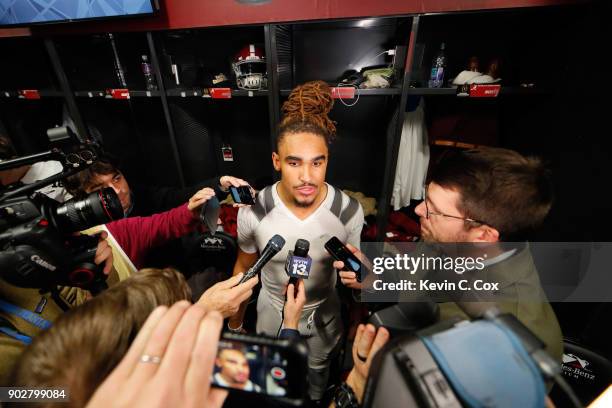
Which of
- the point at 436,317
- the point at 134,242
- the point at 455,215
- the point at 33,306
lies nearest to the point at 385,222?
the point at 455,215

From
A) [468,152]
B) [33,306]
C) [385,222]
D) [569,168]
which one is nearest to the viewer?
[33,306]

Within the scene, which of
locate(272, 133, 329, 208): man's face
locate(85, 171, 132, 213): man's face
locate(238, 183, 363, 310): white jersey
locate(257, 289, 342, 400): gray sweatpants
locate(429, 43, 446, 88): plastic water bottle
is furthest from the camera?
locate(429, 43, 446, 88): plastic water bottle

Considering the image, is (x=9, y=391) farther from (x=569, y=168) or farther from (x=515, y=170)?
(x=569, y=168)

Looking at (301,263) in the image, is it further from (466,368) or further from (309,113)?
(309,113)

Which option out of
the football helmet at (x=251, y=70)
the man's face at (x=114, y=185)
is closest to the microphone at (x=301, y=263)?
the man's face at (x=114, y=185)

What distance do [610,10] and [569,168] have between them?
88cm

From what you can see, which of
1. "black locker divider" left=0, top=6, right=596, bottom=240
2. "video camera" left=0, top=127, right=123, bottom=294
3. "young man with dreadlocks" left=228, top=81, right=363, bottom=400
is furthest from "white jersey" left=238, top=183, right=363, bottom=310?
"black locker divider" left=0, top=6, right=596, bottom=240

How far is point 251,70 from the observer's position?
1937mm

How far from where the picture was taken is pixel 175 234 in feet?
4.77

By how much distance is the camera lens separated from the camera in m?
0.72

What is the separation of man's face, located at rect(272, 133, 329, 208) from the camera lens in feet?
2.48

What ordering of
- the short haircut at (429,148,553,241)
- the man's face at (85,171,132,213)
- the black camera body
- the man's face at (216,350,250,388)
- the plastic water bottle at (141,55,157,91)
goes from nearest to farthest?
the man's face at (216,350,250,388), the black camera body, the short haircut at (429,148,553,241), the man's face at (85,171,132,213), the plastic water bottle at (141,55,157,91)

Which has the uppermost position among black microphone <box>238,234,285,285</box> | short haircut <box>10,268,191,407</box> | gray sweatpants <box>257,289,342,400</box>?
short haircut <box>10,268,191,407</box>

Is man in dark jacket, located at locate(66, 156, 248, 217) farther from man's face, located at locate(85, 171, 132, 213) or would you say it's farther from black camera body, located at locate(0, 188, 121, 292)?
black camera body, located at locate(0, 188, 121, 292)
